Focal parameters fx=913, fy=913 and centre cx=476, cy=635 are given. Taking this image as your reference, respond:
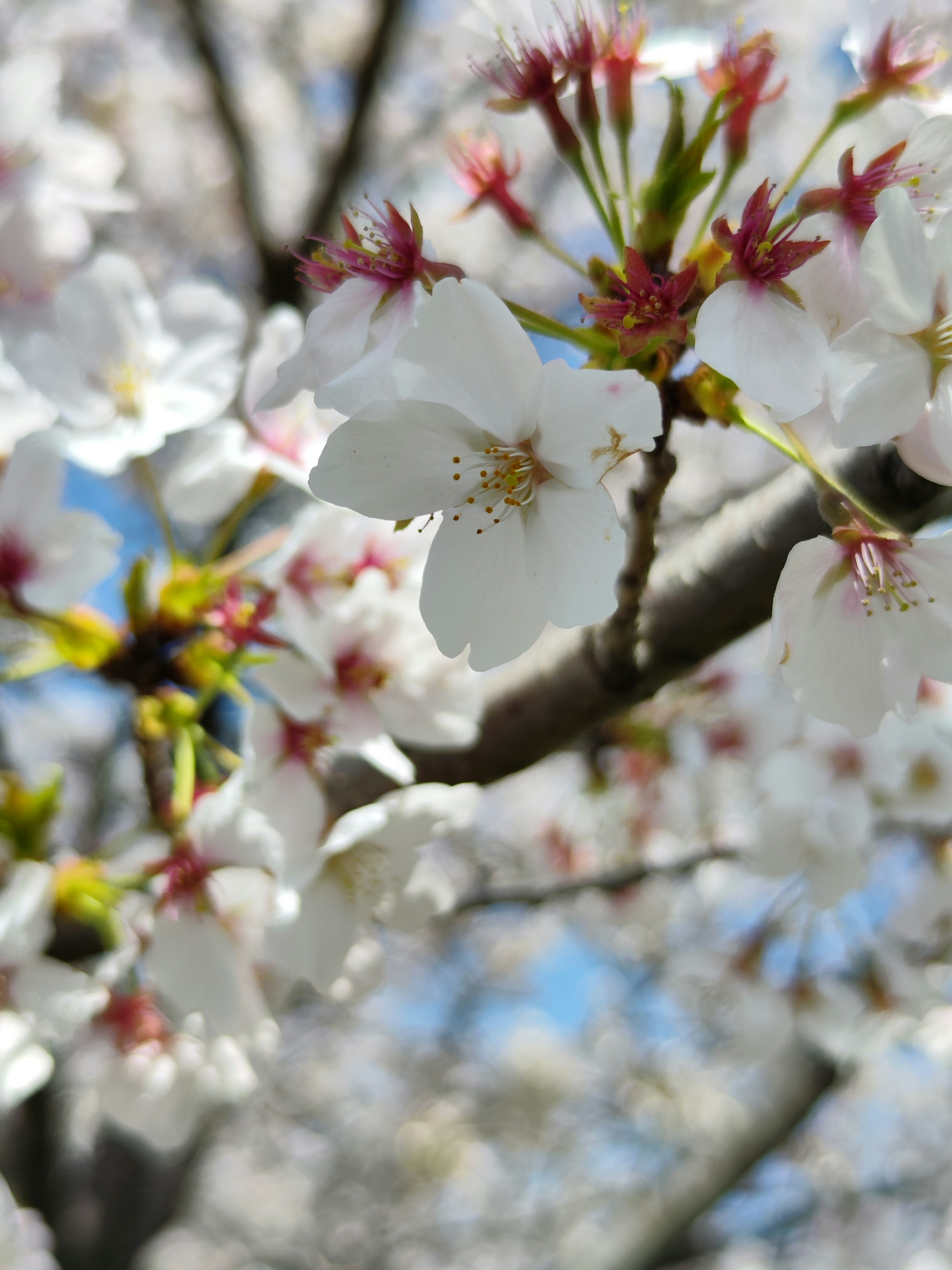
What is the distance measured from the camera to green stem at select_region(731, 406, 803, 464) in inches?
28.7

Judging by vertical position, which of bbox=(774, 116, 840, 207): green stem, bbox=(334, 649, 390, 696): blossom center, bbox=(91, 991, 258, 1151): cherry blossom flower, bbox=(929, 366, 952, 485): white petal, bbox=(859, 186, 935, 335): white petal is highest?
bbox=(774, 116, 840, 207): green stem

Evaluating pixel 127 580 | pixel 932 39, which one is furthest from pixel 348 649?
pixel 932 39

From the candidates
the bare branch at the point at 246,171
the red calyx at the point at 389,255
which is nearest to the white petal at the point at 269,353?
the red calyx at the point at 389,255

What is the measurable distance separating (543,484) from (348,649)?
415 mm

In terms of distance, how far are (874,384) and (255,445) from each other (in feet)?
2.63

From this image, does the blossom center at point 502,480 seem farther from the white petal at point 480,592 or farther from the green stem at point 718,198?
the green stem at point 718,198

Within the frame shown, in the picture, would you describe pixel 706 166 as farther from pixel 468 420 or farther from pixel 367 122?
pixel 367 122

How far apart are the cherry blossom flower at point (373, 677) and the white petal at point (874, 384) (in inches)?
21.6

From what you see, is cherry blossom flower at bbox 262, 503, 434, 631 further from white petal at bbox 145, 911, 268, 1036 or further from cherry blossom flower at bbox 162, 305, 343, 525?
white petal at bbox 145, 911, 268, 1036

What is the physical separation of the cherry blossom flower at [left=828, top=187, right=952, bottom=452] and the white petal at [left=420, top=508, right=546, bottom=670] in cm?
25

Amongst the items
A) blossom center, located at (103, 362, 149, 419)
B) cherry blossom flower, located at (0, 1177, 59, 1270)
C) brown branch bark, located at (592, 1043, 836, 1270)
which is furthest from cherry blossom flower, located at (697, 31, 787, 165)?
brown branch bark, located at (592, 1043, 836, 1270)

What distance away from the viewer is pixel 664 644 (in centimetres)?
111

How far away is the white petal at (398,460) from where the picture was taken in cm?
65

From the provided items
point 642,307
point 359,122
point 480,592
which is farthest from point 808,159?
point 359,122
